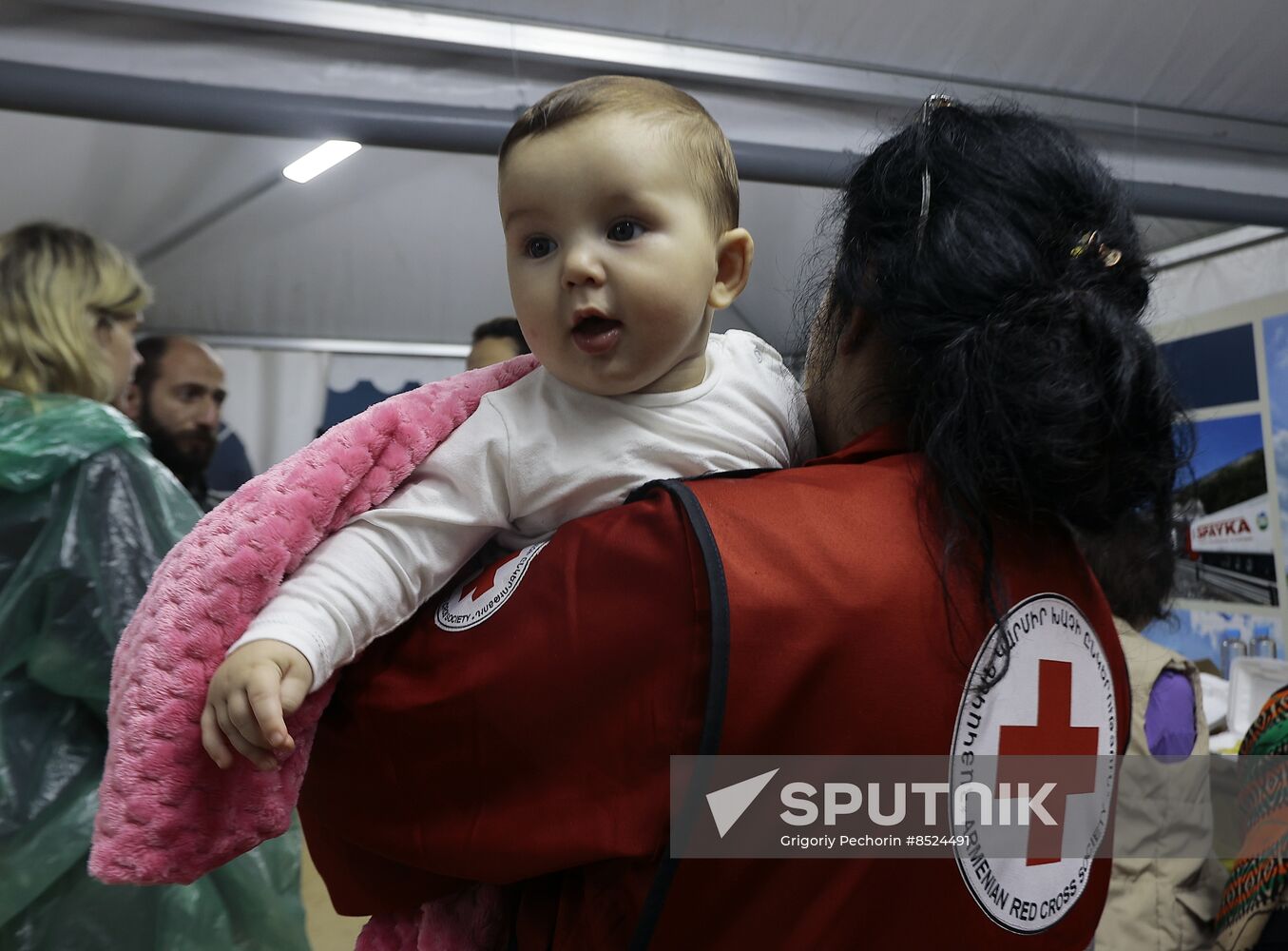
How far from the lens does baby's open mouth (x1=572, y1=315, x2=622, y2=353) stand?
747mm

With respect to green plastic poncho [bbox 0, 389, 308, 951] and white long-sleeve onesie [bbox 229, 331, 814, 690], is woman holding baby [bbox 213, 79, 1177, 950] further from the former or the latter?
green plastic poncho [bbox 0, 389, 308, 951]

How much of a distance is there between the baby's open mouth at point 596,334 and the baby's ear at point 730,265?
10cm

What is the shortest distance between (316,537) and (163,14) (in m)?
1.45

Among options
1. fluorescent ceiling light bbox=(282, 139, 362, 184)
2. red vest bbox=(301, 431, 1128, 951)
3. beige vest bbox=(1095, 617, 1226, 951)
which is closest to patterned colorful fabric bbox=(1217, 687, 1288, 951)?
beige vest bbox=(1095, 617, 1226, 951)

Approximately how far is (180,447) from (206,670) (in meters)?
2.79

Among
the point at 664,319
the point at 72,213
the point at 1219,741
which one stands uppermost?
the point at 72,213

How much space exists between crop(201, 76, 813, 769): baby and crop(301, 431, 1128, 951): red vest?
0.08 metres

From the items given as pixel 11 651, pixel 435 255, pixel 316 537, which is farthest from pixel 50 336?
pixel 435 255

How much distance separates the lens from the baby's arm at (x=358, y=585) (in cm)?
62

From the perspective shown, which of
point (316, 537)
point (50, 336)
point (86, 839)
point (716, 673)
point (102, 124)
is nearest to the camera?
Result: point (716, 673)

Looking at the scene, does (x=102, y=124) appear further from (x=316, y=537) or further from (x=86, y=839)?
(x=316, y=537)

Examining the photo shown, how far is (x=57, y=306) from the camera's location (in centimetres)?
175

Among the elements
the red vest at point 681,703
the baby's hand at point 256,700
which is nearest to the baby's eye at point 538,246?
the red vest at point 681,703

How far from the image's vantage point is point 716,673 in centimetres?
59
